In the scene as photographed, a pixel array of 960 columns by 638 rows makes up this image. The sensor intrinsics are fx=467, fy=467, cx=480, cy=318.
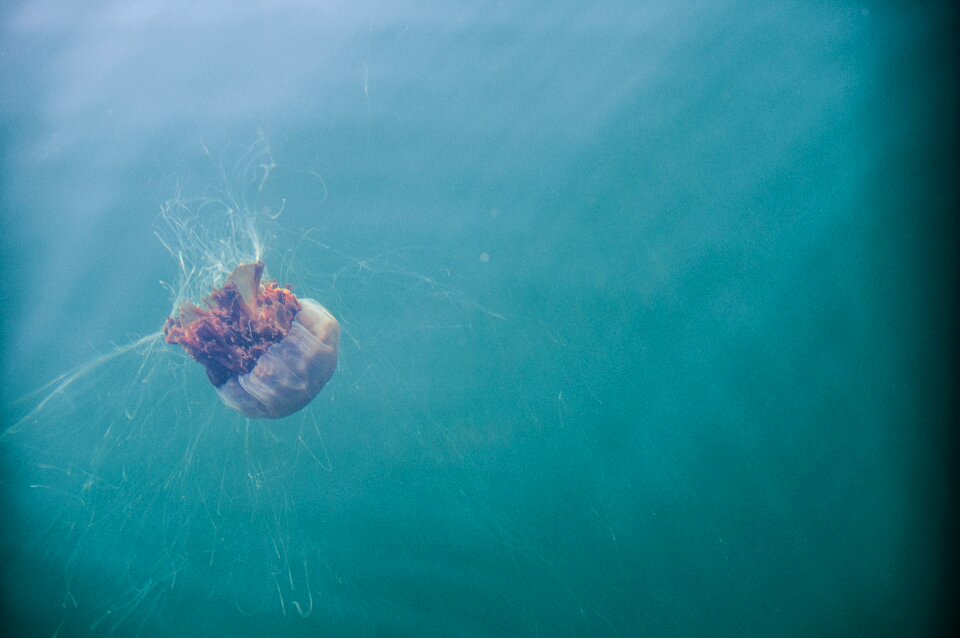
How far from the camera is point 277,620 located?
314 centimetres

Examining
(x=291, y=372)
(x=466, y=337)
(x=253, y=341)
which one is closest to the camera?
(x=253, y=341)

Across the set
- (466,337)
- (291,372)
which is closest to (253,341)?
(291,372)

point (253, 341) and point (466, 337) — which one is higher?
point (253, 341)

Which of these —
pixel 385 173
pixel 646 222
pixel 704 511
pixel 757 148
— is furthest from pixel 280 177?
pixel 704 511

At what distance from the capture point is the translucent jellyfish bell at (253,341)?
2496 millimetres

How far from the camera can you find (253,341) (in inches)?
99.6

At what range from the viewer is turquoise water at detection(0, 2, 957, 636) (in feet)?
9.97

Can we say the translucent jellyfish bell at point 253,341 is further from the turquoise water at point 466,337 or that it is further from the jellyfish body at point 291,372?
the turquoise water at point 466,337

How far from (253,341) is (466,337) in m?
1.32

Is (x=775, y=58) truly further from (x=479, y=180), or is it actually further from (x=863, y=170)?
(x=479, y=180)

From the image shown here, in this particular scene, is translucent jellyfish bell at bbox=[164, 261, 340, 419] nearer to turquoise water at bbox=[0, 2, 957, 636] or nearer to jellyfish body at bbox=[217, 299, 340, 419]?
jellyfish body at bbox=[217, 299, 340, 419]

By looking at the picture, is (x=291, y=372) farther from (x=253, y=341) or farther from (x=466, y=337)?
(x=466, y=337)

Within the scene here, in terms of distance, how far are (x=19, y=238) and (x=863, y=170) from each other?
5.48 m

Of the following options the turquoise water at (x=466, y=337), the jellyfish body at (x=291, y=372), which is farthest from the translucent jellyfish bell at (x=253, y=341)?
the turquoise water at (x=466, y=337)
